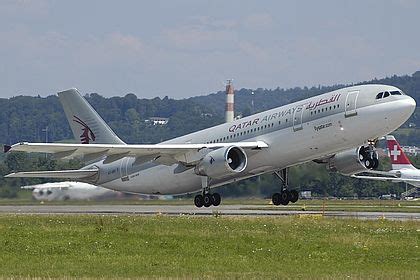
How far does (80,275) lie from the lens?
24.9m

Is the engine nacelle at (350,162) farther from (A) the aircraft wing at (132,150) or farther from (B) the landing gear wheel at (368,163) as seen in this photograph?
(A) the aircraft wing at (132,150)

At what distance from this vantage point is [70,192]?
202 ft

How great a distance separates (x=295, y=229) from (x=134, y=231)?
230 inches

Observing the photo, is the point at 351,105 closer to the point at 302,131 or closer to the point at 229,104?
the point at 302,131

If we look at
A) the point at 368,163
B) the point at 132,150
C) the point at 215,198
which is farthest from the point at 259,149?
the point at 132,150

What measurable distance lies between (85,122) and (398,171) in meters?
36.3

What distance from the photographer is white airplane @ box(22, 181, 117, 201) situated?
197 ft

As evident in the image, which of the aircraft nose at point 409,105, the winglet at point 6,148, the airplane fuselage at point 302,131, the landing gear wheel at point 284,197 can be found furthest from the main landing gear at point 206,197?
the aircraft nose at point 409,105

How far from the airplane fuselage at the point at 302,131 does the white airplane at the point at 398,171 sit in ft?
106

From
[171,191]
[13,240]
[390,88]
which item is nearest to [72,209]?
[171,191]

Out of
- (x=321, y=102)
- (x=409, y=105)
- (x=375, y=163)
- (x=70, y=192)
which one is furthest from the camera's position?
(x=70, y=192)

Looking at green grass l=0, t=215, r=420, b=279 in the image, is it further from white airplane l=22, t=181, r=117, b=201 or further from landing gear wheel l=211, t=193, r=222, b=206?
white airplane l=22, t=181, r=117, b=201

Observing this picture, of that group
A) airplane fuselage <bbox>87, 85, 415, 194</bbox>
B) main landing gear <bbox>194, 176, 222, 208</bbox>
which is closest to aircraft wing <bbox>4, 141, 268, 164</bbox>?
airplane fuselage <bbox>87, 85, 415, 194</bbox>

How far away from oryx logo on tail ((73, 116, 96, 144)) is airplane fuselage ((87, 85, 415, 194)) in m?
5.13
